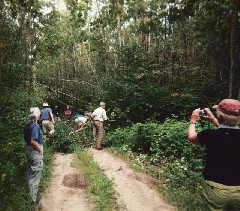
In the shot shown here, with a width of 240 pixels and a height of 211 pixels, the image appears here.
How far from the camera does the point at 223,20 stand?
563 inches

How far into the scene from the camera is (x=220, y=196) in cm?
333

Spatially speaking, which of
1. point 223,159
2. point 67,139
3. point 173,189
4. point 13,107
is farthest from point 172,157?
point 13,107

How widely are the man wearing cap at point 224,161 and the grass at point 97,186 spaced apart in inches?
162

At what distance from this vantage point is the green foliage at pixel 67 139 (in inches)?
527

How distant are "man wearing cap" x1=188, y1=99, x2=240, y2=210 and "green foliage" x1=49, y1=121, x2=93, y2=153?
10.3m

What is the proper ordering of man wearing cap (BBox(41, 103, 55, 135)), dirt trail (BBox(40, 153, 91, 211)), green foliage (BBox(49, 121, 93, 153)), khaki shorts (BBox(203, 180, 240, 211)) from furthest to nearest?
man wearing cap (BBox(41, 103, 55, 135)), green foliage (BBox(49, 121, 93, 153)), dirt trail (BBox(40, 153, 91, 211)), khaki shorts (BBox(203, 180, 240, 211))

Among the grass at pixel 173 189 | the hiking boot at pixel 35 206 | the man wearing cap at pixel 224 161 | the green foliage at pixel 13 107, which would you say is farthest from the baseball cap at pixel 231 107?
the green foliage at pixel 13 107

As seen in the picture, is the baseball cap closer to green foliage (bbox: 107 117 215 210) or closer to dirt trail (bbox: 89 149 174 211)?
green foliage (bbox: 107 117 215 210)

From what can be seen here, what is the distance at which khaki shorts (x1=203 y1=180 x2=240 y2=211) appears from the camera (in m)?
3.31

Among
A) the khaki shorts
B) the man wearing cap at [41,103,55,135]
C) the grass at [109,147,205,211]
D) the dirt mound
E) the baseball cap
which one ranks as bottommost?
the dirt mound

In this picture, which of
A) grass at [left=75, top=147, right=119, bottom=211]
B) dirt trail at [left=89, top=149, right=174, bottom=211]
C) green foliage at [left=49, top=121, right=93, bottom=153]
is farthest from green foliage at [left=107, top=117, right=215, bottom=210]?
green foliage at [left=49, top=121, right=93, bottom=153]

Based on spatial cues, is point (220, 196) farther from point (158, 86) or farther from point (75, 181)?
point (158, 86)

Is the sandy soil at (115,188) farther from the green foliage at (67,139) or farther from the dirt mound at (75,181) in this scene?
the green foliage at (67,139)

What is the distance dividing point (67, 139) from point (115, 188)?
17.2ft
